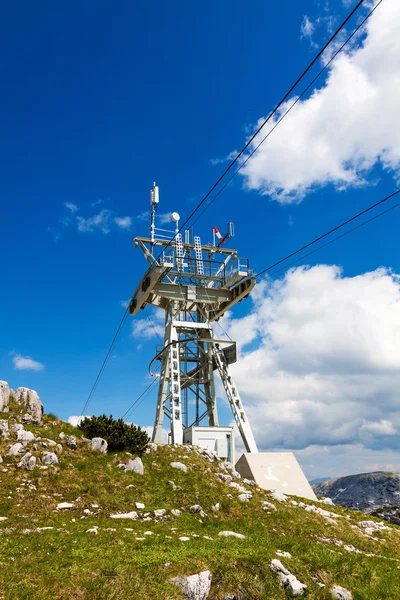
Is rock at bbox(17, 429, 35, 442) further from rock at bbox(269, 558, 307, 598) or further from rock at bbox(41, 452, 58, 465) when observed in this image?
rock at bbox(269, 558, 307, 598)

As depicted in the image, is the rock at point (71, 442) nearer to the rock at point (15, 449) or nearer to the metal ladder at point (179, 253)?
the rock at point (15, 449)

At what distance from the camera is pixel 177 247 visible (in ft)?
123

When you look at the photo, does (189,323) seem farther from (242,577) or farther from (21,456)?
(242,577)

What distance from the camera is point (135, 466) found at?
22234mm

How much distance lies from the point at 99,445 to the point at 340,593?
48.3 feet

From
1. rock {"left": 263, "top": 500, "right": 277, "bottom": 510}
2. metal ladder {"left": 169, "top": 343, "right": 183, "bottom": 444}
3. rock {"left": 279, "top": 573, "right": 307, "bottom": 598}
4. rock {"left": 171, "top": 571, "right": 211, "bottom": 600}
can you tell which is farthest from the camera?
metal ladder {"left": 169, "top": 343, "right": 183, "bottom": 444}

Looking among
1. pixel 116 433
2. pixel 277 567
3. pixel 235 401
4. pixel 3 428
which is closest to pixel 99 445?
pixel 116 433

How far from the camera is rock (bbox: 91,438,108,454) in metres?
23.4

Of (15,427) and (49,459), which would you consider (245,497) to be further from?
(15,427)

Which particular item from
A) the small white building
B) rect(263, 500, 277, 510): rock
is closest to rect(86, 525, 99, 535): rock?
rect(263, 500, 277, 510): rock

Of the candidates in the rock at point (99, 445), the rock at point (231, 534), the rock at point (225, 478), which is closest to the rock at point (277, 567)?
the rock at point (231, 534)

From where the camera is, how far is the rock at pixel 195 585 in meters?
10.7

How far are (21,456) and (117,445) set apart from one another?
5193 millimetres

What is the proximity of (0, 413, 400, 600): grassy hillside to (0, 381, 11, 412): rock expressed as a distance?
0.63m
